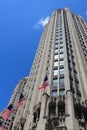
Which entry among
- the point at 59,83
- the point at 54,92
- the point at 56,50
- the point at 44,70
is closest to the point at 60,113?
the point at 54,92

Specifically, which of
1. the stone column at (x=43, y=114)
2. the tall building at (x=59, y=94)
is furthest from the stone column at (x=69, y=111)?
the stone column at (x=43, y=114)

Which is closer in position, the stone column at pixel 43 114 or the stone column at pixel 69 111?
the stone column at pixel 69 111

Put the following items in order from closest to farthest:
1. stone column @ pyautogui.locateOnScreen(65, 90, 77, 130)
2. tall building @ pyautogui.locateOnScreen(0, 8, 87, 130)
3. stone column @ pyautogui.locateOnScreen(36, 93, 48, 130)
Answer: stone column @ pyautogui.locateOnScreen(65, 90, 77, 130), stone column @ pyautogui.locateOnScreen(36, 93, 48, 130), tall building @ pyautogui.locateOnScreen(0, 8, 87, 130)

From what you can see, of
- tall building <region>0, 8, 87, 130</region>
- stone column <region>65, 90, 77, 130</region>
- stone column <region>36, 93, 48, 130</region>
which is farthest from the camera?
tall building <region>0, 8, 87, 130</region>

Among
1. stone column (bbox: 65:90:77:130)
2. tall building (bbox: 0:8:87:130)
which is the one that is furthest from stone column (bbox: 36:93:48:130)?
stone column (bbox: 65:90:77:130)

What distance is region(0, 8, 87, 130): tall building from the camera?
36000 mm

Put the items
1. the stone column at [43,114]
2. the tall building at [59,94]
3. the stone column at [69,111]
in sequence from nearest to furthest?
the stone column at [69,111]
the stone column at [43,114]
the tall building at [59,94]

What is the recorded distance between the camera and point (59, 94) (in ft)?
145

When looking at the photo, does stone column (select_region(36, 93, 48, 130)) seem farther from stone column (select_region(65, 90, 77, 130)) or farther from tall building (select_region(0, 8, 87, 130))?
stone column (select_region(65, 90, 77, 130))

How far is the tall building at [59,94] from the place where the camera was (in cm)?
3600

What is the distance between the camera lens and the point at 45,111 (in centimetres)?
3834

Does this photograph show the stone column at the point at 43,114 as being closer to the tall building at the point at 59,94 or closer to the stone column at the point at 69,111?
the tall building at the point at 59,94

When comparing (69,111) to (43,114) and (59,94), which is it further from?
(59,94)

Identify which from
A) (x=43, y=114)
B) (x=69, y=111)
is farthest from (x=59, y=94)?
(x=43, y=114)
